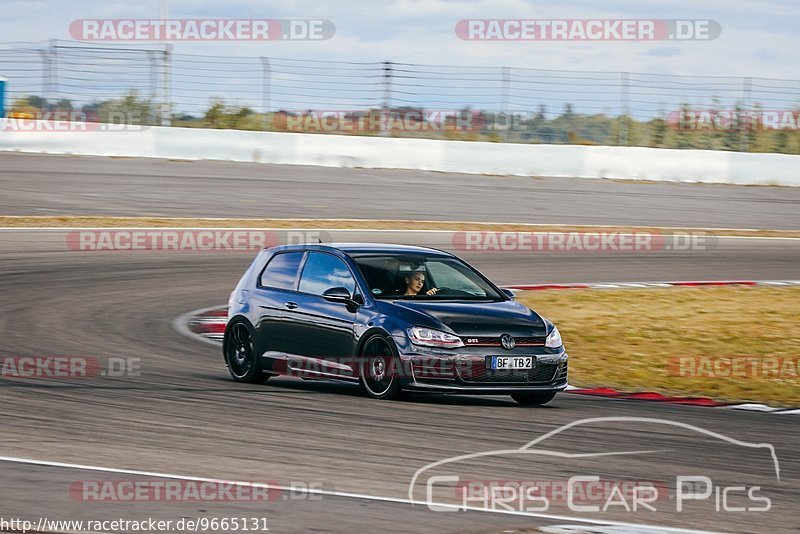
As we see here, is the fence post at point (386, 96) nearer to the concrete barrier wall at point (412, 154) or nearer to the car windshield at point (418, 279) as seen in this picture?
the concrete barrier wall at point (412, 154)

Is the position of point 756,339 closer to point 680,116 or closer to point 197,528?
point 197,528

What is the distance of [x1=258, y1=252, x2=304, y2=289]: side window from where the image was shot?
1124 cm

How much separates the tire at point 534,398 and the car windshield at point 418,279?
90 centimetres

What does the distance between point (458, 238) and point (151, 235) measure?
550 centimetres

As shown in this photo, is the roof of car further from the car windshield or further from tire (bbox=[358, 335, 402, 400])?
tire (bbox=[358, 335, 402, 400])

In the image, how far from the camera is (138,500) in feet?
20.6

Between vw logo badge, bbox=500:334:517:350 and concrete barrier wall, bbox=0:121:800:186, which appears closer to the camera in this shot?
vw logo badge, bbox=500:334:517:350

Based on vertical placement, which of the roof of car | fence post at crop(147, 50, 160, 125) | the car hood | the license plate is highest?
fence post at crop(147, 50, 160, 125)

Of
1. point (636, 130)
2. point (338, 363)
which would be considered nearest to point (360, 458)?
point (338, 363)

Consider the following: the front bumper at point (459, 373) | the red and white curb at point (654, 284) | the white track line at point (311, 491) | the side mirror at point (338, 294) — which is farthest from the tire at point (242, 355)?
the red and white curb at point (654, 284)

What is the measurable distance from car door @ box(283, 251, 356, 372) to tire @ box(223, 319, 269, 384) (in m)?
0.50
